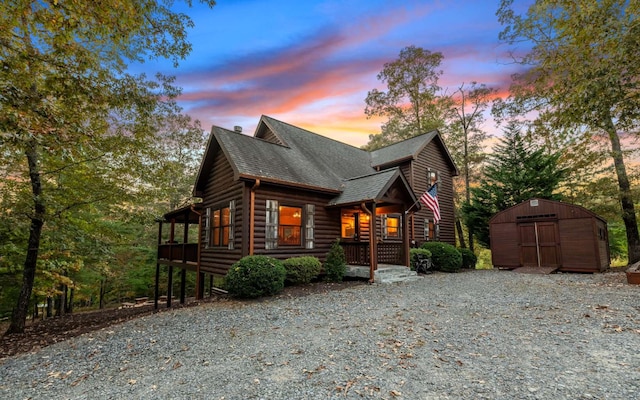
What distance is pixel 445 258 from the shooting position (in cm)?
1394

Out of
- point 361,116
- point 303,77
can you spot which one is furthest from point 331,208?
point 361,116

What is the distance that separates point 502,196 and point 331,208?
12.7m

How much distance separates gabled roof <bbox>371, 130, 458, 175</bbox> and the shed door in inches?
262

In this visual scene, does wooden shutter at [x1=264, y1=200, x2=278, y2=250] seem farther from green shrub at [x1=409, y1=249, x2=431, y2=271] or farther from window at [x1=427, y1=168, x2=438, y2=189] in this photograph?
window at [x1=427, y1=168, x2=438, y2=189]

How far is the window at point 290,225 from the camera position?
10852 millimetres

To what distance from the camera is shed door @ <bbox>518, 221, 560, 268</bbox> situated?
42.2 feet

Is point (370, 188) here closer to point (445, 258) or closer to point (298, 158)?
point (298, 158)

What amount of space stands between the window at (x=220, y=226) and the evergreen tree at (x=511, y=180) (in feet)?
50.1

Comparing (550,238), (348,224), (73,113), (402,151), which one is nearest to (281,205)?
(348,224)

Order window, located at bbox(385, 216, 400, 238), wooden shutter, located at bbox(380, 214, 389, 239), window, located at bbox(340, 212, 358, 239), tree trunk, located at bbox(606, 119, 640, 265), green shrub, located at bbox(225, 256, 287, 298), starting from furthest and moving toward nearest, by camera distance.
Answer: window, located at bbox(385, 216, 400, 238)
wooden shutter, located at bbox(380, 214, 389, 239)
window, located at bbox(340, 212, 358, 239)
tree trunk, located at bbox(606, 119, 640, 265)
green shrub, located at bbox(225, 256, 287, 298)

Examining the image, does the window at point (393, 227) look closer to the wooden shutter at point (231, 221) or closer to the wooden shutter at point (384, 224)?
the wooden shutter at point (384, 224)

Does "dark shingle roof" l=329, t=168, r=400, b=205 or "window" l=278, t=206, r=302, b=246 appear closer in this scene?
"dark shingle roof" l=329, t=168, r=400, b=205

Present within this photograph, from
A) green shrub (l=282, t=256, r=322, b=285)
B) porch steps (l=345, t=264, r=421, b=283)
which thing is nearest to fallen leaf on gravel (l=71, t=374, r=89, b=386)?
green shrub (l=282, t=256, r=322, b=285)

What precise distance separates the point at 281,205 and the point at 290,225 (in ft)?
2.88
